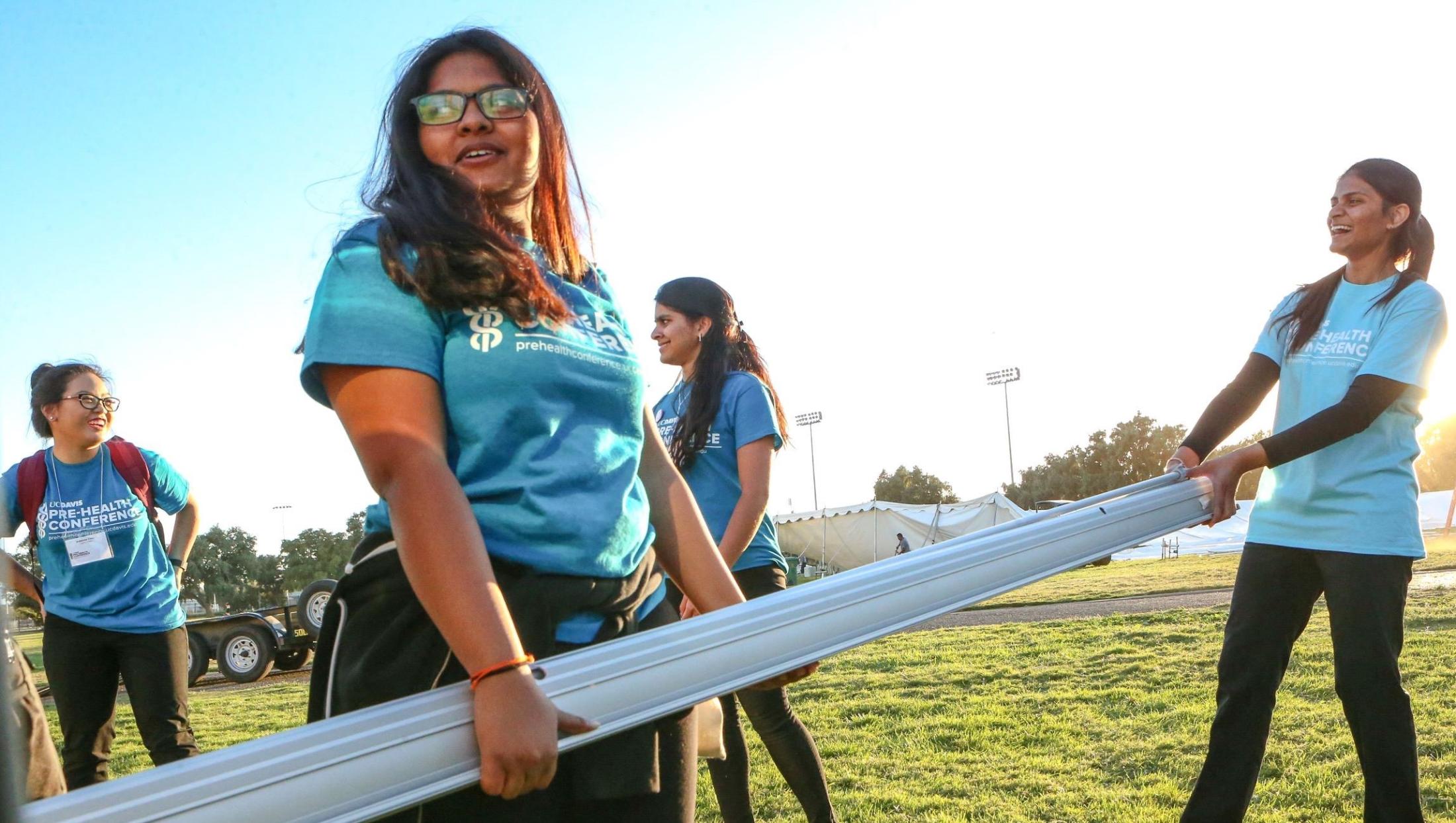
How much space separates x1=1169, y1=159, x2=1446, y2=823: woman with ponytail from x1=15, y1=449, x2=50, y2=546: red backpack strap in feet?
15.0

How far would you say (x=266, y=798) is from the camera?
122cm

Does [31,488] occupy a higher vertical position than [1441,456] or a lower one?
higher

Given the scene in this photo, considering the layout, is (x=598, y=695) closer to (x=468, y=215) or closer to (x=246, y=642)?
(x=468, y=215)

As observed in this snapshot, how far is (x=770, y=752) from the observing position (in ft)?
12.8

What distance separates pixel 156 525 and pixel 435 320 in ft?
14.2

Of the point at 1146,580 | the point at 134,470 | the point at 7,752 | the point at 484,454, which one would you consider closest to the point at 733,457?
the point at 484,454

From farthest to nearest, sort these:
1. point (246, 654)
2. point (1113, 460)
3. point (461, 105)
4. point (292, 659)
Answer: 1. point (1113, 460)
2. point (292, 659)
3. point (246, 654)
4. point (461, 105)

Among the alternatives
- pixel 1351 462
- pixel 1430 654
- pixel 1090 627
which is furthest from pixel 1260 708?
pixel 1090 627

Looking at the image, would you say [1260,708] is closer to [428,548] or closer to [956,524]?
[428,548]

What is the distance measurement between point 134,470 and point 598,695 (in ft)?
14.3

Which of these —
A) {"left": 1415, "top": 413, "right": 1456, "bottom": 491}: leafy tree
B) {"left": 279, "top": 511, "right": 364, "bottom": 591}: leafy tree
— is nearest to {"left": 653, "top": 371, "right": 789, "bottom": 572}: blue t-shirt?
{"left": 279, "top": 511, "right": 364, "bottom": 591}: leafy tree

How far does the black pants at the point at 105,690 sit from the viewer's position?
454 centimetres

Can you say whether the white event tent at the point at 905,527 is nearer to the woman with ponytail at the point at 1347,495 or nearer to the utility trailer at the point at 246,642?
the utility trailer at the point at 246,642

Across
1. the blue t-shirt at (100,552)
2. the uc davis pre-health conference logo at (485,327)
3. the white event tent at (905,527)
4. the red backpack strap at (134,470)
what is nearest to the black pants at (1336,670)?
the uc davis pre-health conference logo at (485,327)
